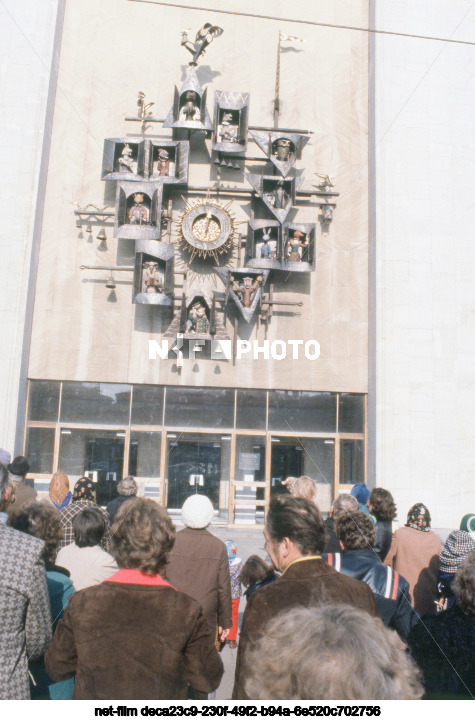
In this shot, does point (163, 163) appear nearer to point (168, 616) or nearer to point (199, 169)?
point (199, 169)

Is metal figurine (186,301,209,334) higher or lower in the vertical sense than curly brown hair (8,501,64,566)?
higher

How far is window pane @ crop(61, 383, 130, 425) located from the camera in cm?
1414

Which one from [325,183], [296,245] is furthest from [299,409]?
[325,183]

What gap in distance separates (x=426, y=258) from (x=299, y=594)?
13.2 m

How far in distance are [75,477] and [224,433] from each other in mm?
3849

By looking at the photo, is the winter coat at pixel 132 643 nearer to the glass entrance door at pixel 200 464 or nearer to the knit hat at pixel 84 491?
the knit hat at pixel 84 491

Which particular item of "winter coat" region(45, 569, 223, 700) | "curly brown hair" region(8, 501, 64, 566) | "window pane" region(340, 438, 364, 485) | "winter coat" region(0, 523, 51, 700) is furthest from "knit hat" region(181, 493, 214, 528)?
"window pane" region(340, 438, 364, 485)

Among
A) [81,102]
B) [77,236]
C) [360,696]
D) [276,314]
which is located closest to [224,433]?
[276,314]

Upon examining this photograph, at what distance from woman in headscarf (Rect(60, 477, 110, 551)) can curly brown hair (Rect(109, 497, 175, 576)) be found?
1.53 metres

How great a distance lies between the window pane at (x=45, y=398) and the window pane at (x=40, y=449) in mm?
372

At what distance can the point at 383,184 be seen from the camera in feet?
48.5

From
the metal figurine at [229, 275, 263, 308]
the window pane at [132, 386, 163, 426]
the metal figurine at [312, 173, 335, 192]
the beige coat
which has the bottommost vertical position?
the beige coat

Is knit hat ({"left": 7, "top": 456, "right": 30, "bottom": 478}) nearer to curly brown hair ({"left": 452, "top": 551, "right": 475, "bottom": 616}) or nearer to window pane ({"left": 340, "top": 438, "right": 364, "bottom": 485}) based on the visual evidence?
curly brown hair ({"left": 452, "top": 551, "right": 475, "bottom": 616})

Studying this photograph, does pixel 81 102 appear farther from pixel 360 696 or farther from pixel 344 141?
pixel 360 696
